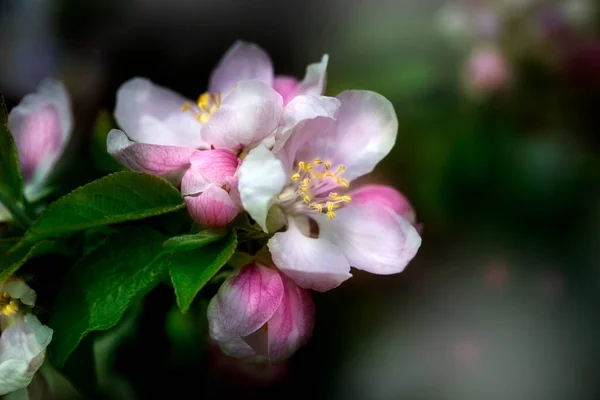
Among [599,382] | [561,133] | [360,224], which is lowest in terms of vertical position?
[599,382]

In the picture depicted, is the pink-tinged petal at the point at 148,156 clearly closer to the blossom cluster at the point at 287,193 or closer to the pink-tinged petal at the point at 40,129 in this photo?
the blossom cluster at the point at 287,193

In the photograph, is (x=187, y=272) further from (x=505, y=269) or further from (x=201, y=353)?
(x=505, y=269)

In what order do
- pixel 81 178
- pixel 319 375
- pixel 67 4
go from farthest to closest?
pixel 67 4 < pixel 319 375 < pixel 81 178

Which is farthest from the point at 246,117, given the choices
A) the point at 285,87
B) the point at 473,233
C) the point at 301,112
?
the point at 473,233

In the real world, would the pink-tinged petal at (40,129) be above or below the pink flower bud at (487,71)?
above

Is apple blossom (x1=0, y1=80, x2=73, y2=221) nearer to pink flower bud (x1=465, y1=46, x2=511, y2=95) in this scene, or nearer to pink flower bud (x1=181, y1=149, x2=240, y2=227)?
pink flower bud (x1=181, y1=149, x2=240, y2=227)

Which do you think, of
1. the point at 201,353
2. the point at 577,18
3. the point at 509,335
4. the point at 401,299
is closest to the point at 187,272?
the point at 201,353

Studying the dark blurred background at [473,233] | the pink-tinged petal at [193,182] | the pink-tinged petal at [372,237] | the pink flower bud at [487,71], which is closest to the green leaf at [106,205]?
the pink-tinged petal at [193,182]

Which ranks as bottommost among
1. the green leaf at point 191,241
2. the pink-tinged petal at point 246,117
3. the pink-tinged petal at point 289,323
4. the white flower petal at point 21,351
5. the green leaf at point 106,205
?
the white flower petal at point 21,351
